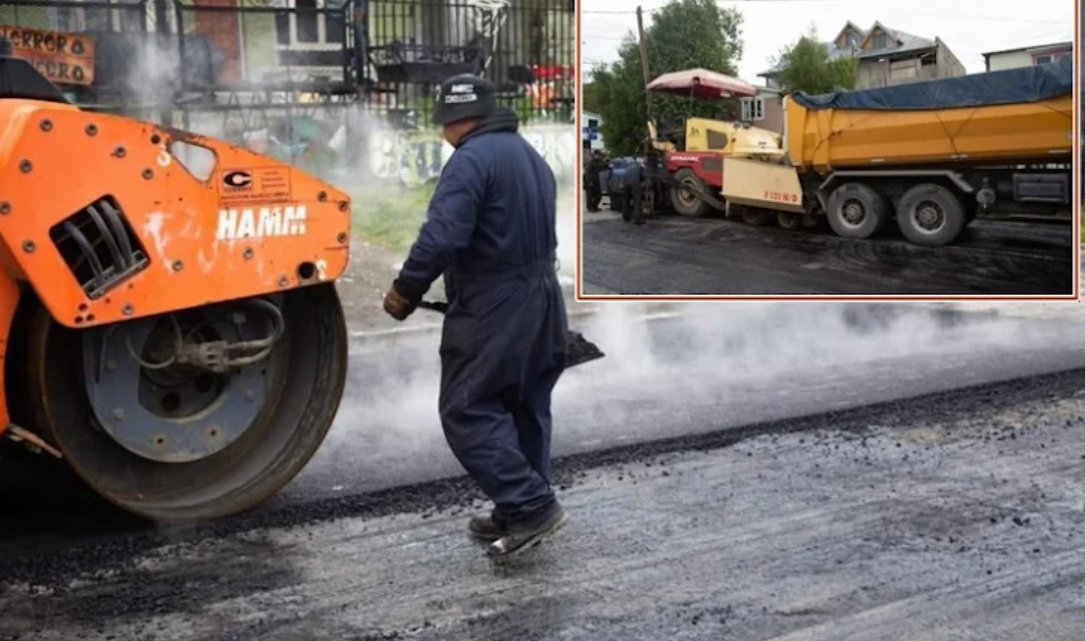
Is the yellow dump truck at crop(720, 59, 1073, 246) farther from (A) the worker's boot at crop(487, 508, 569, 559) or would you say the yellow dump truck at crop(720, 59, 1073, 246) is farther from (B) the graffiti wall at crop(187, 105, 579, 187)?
(A) the worker's boot at crop(487, 508, 569, 559)

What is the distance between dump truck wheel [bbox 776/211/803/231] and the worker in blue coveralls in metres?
4.46

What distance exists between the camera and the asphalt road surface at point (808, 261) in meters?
7.34

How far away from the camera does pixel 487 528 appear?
4.13m

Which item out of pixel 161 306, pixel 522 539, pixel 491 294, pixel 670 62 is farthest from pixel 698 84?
pixel 161 306

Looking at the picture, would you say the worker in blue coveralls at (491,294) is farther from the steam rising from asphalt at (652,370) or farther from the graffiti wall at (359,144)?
the graffiti wall at (359,144)

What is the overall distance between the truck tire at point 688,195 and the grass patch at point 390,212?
3.82 meters

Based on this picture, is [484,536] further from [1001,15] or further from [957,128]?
[957,128]

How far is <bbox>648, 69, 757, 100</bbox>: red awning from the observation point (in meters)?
6.73

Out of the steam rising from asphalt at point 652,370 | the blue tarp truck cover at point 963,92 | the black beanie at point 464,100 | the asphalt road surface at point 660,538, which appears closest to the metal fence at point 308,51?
the steam rising from asphalt at point 652,370

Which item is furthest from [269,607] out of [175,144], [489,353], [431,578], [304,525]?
[175,144]

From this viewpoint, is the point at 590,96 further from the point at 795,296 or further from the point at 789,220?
the point at 789,220

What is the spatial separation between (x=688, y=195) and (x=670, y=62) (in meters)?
1.94

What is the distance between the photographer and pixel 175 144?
3.79 metres

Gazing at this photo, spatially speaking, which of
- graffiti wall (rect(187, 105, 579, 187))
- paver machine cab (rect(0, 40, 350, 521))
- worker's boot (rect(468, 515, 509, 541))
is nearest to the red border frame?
paver machine cab (rect(0, 40, 350, 521))
